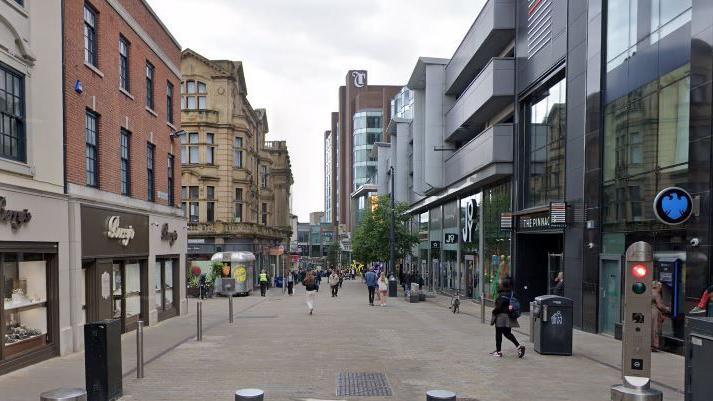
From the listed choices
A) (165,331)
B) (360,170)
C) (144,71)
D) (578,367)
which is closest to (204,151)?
(144,71)

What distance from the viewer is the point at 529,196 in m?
21.6

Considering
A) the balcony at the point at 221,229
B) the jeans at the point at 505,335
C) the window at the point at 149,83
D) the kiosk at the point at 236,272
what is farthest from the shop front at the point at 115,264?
the balcony at the point at 221,229

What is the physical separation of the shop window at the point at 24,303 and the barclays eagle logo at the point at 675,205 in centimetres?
1183

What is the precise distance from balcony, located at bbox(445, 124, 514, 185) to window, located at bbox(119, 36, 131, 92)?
13769 mm

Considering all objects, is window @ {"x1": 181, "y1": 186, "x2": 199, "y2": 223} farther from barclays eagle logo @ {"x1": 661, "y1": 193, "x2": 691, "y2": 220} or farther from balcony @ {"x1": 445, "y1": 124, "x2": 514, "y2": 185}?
barclays eagle logo @ {"x1": 661, "y1": 193, "x2": 691, "y2": 220}

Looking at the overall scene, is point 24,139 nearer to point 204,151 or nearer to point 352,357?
point 352,357

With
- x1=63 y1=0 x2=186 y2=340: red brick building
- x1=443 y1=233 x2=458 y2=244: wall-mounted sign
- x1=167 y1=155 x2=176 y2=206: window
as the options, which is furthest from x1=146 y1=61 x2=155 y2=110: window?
x1=443 y1=233 x2=458 y2=244: wall-mounted sign

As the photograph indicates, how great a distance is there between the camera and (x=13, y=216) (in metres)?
9.91

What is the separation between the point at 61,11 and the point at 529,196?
1647 cm

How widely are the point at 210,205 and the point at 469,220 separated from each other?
20.8 m

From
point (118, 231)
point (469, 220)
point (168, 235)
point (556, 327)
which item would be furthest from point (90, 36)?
point (469, 220)

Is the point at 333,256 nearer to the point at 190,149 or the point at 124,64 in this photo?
the point at 190,149

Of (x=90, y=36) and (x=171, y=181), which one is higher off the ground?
(x=90, y=36)

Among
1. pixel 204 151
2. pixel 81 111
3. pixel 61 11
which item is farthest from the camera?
pixel 204 151
